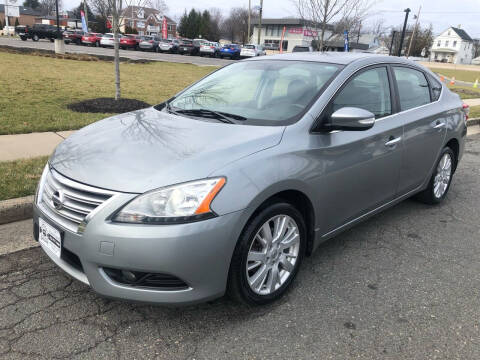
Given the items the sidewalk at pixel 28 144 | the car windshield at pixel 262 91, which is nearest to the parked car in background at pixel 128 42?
the sidewalk at pixel 28 144

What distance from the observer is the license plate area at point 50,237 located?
8.21 ft

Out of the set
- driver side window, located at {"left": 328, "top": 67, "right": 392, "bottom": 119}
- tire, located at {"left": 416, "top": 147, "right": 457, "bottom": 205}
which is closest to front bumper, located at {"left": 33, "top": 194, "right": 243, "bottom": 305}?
driver side window, located at {"left": 328, "top": 67, "right": 392, "bottom": 119}

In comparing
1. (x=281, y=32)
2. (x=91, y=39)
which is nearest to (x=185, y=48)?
(x=91, y=39)

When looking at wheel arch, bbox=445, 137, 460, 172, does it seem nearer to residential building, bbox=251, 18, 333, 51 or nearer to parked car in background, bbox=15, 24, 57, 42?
parked car in background, bbox=15, 24, 57, 42

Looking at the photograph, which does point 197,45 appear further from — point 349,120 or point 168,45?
point 349,120

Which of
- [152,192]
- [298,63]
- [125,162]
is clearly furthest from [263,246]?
[298,63]

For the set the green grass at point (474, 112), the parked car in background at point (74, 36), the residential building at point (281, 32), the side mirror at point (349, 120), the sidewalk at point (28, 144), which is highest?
the residential building at point (281, 32)

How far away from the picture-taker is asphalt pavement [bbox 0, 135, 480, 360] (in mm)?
2438

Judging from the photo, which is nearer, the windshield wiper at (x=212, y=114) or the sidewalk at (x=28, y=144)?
the windshield wiper at (x=212, y=114)

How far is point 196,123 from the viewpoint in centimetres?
311

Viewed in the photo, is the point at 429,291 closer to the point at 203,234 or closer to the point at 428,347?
the point at 428,347

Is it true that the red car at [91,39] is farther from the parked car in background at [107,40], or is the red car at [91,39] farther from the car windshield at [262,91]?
the car windshield at [262,91]

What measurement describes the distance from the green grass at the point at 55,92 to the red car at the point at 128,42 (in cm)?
2392

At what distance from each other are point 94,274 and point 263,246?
103 centimetres
